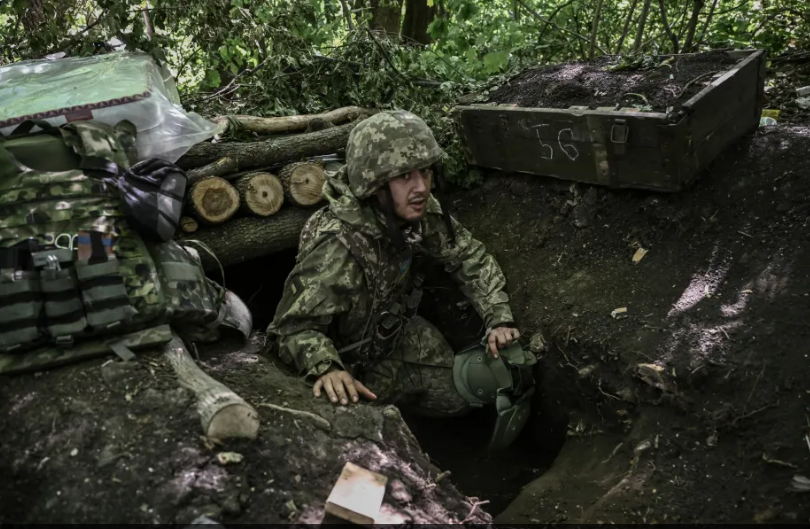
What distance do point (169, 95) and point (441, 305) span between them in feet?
8.42

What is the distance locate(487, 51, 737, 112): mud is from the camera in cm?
374

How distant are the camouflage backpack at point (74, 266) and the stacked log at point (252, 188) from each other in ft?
3.43

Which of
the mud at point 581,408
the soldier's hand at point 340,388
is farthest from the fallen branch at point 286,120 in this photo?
the soldier's hand at point 340,388

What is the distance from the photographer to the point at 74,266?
275cm

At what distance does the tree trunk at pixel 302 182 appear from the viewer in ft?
14.8

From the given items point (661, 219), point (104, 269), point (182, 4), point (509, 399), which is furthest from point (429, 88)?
point (104, 269)

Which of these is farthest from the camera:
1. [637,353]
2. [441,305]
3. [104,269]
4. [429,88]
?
[429,88]

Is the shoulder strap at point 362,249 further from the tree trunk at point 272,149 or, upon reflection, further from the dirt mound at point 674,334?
the tree trunk at point 272,149

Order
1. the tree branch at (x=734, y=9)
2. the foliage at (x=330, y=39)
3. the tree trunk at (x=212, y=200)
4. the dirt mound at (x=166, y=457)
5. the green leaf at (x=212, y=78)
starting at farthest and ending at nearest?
the green leaf at (x=212, y=78), the tree branch at (x=734, y=9), the foliage at (x=330, y=39), the tree trunk at (x=212, y=200), the dirt mound at (x=166, y=457)

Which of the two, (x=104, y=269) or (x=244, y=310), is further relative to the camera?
(x=244, y=310)

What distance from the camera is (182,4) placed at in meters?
4.97

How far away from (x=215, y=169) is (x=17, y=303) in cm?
184

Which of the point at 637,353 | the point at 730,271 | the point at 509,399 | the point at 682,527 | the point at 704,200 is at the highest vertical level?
the point at 704,200

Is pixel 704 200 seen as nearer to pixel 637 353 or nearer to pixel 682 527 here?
pixel 637 353
